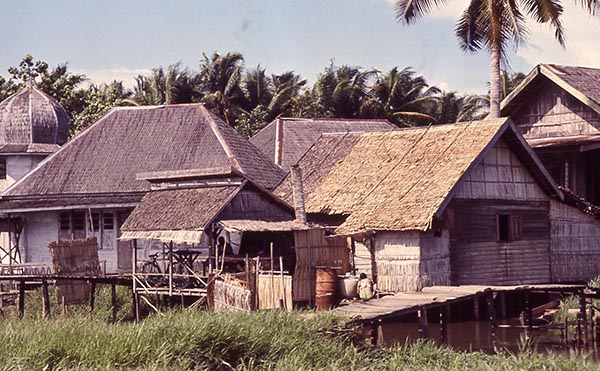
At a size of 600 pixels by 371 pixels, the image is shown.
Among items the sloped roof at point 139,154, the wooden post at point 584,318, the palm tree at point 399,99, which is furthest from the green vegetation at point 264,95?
the wooden post at point 584,318

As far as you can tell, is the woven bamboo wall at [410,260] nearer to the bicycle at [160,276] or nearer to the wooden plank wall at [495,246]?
the wooden plank wall at [495,246]

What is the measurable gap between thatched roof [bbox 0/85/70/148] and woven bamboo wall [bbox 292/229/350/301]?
13.2 metres

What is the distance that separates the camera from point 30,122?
37.0 meters

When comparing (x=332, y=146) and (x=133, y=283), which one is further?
(x=332, y=146)

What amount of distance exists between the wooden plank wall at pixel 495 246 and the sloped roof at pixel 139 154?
6.78 m

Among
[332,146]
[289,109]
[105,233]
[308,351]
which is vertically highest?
[289,109]

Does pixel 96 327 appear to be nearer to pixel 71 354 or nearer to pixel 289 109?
pixel 71 354

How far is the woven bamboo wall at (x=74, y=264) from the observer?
93.3 ft

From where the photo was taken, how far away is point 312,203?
30.5 m

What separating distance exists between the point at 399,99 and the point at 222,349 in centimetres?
3489

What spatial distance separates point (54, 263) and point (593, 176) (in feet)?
53.3

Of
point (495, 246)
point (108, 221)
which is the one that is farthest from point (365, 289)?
point (108, 221)

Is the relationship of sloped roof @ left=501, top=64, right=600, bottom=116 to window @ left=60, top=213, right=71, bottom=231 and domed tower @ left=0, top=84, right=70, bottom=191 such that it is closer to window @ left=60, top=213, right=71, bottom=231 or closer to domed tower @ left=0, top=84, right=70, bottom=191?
window @ left=60, top=213, right=71, bottom=231

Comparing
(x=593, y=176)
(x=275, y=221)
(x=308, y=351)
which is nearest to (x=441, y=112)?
(x=593, y=176)
